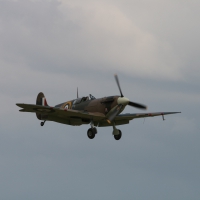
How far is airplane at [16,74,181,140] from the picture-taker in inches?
Answer: 1443

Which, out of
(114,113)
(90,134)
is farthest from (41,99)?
(114,113)

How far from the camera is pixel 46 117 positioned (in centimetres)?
3916

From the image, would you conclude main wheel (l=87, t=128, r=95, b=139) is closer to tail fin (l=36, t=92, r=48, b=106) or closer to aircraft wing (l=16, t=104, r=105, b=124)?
aircraft wing (l=16, t=104, r=105, b=124)

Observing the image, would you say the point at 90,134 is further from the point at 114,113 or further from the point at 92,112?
the point at 114,113

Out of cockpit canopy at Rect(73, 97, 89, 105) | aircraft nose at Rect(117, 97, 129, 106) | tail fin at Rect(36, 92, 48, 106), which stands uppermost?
tail fin at Rect(36, 92, 48, 106)

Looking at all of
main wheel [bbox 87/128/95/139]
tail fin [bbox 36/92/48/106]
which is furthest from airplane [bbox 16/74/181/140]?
tail fin [bbox 36/92/48/106]

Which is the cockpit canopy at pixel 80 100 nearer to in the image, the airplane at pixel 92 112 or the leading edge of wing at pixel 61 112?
the airplane at pixel 92 112

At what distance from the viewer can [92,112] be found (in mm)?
37750

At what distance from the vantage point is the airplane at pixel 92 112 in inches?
1443

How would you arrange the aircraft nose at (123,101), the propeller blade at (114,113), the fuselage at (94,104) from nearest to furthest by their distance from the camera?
the aircraft nose at (123,101) → the propeller blade at (114,113) → the fuselage at (94,104)

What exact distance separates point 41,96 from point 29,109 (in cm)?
557

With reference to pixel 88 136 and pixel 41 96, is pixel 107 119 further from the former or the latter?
pixel 41 96

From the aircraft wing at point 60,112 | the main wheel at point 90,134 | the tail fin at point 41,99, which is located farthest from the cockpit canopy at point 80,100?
the tail fin at point 41,99

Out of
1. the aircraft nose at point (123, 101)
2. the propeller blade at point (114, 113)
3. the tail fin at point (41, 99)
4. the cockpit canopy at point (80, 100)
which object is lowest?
the propeller blade at point (114, 113)
